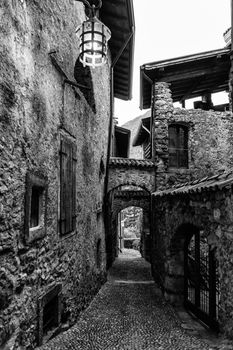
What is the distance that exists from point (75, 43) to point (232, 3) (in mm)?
9431

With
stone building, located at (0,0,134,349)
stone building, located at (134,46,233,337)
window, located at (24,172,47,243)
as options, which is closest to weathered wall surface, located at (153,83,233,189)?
stone building, located at (134,46,233,337)

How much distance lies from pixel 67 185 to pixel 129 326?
3175 mm

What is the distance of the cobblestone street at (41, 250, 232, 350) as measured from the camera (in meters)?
4.57

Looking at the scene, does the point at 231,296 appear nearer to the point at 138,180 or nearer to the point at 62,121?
the point at 62,121

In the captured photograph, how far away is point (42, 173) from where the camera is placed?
12.6 ft

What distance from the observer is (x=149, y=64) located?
1049cm

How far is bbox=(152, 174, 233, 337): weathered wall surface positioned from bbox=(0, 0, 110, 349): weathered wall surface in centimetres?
238

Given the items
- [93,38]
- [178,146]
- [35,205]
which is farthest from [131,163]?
[35,205]

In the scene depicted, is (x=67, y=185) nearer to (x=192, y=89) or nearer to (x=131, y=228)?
(x=192, y=89)

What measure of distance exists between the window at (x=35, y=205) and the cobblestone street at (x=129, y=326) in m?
1.68

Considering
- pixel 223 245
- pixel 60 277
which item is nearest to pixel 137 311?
pixel 60 277

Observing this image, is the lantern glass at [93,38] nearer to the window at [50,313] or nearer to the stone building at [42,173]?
the stone building at [42,173]

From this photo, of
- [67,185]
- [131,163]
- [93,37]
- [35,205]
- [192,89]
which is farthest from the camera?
[192,89]

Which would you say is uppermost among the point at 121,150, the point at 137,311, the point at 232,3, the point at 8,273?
the point at 232,3
